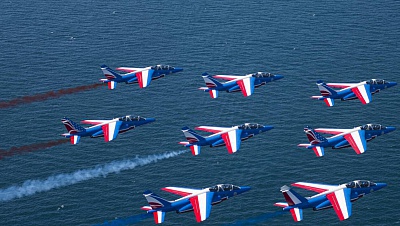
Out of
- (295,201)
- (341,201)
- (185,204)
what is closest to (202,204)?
(185,204)

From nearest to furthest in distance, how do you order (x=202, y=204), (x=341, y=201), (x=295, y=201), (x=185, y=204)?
(x=295, y=201)
(x=341, y=201)
(x=202, y=204)
(x=185, y=204)

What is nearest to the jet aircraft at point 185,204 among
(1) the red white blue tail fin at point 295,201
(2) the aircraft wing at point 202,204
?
(2) the aircraft wing at point 202,204

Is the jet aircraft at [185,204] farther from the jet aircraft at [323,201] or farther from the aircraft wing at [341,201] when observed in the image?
the aircraft wing at [341,201]

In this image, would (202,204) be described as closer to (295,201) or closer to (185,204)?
(185,204)

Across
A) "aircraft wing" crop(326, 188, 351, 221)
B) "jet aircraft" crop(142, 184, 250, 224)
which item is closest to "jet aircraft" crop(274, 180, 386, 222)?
"aircraft wing" crop(326, 188, 351, 221)

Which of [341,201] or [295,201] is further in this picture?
[341,201]
